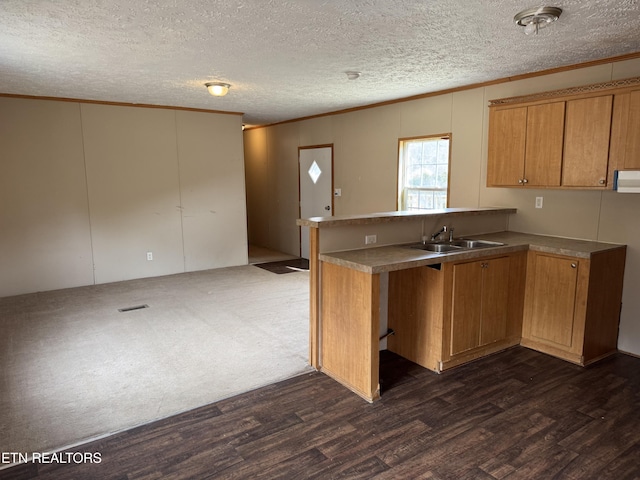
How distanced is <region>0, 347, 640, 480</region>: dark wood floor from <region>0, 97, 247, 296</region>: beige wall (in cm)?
393

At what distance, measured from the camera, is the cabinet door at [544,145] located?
11.9ft

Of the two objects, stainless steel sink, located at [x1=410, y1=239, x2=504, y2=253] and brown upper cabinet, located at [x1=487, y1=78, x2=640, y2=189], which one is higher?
brown upper cabinet, located at [x1=487, y1=78, x2=640, y2=189]

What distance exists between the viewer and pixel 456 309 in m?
3.20

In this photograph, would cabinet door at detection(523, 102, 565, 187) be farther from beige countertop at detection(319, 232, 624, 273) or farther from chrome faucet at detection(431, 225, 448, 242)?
chrome faucet at detection(431, 225, 448, 242)

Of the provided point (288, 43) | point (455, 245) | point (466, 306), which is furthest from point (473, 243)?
point (288, 43)

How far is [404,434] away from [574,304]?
1840 mm

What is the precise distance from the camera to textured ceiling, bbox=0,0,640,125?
2.51 metres

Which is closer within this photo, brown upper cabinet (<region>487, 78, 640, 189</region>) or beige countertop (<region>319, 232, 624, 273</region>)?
beige countertop (<region>319, 232, 624, 273</region>)

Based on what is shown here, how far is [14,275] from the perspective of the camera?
531 centimetres

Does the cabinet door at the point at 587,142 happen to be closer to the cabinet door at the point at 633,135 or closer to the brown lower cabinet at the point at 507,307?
the cabinet door at the point at 633,135

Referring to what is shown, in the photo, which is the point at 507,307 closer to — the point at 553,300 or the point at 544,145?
the point at 553,300

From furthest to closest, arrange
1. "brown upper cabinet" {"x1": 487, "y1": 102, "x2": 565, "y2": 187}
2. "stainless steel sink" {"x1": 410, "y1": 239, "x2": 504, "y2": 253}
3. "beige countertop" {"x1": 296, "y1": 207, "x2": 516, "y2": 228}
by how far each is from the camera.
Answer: "brown upper cabinet" {"x1": 487, "y1": 102, "x2": 565, "y2": 187} → "stainless steel sink" {"x1": 410, "y1": 239, "x2": 504, "y2": 253} → "beige countertop" {"x1": 296, "y1": 207, "x2": 516, "y2": 228}

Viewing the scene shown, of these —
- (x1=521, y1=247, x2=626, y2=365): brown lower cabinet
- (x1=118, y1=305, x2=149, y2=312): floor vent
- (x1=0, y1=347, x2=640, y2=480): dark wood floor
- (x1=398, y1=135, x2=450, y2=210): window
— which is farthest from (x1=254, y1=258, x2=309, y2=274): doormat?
(x1=521, y1=247, x2=626, y2=365): brown lower cabinet

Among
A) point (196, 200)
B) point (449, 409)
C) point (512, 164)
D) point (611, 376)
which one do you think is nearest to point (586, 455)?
point (449, 409)
